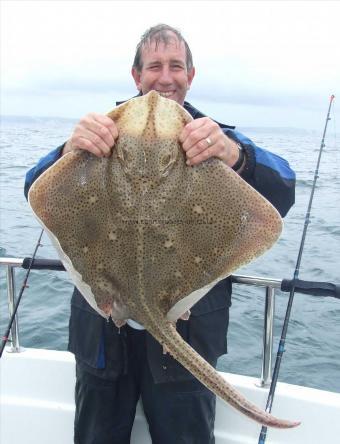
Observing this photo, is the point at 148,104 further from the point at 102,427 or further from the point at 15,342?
the point at 15,342

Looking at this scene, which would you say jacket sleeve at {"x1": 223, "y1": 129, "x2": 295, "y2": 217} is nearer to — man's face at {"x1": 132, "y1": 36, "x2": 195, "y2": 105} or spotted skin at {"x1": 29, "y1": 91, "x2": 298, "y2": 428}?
man's face at {"x1": 132, "y1": 36, "x2": 195, "y2": 105}

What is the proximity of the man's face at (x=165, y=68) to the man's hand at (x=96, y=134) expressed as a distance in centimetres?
76

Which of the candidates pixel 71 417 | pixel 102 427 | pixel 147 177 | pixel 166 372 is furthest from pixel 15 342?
pixel 147 177

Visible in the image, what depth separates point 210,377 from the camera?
206 cm

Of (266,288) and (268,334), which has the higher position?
(266,288)

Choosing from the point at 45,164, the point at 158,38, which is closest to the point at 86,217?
the point at 45,164

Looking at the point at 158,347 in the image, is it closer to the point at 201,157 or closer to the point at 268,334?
the point at 268,334

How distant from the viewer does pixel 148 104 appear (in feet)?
7.13

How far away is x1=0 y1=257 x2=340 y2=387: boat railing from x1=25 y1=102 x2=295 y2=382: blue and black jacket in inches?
17.3

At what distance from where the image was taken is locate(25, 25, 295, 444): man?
2.81 m

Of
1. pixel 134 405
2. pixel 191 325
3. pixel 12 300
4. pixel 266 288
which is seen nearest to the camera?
pixel 191 325

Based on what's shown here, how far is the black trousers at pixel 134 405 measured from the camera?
2.95 metres

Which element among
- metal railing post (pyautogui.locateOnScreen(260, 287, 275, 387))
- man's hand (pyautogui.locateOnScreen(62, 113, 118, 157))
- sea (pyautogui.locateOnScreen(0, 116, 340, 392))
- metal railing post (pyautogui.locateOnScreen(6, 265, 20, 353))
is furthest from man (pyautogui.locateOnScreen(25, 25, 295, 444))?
sea (pyautogui.locateOnScreen(0, 116, 340, 392))

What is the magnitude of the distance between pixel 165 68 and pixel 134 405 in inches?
80.4
